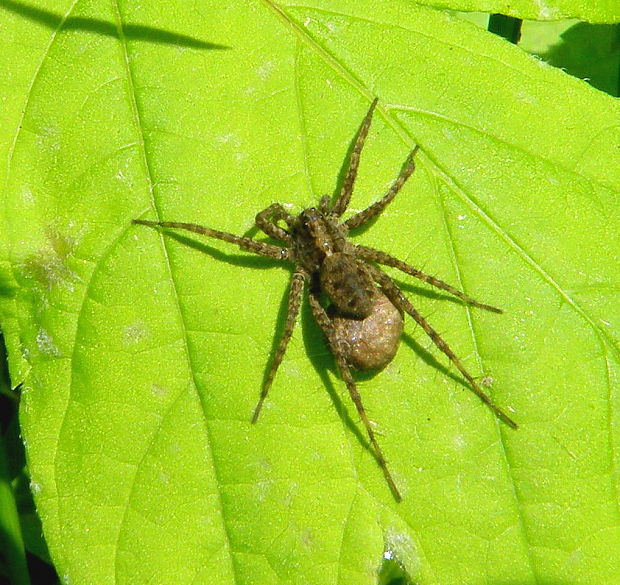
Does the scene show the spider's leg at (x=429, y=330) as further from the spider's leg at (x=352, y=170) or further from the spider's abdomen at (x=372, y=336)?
the spider's leg at (x=352, y=170)

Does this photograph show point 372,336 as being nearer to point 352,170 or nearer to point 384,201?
point 384,201

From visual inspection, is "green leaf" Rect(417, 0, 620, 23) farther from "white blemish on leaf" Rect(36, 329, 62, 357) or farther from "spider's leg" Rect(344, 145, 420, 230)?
"white blemish on leaf" Rect(36, 329, 62, 357)

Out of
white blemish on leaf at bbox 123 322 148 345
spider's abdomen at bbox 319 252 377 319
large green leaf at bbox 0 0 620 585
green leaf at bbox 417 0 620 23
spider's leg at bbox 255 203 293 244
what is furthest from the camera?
spider's abdomen at bbox 319 252 377 319

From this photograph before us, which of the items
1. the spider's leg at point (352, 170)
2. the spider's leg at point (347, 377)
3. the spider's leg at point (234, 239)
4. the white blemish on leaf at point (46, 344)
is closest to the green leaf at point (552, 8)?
the spider's leg at point (352, 170)

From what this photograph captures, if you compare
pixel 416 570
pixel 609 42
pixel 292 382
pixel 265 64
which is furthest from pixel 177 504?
pixel 609 42

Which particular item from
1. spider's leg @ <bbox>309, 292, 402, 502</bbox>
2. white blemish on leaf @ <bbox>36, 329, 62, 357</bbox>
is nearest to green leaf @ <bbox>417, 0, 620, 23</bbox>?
spider's leg @ <bbox>309, 292, 402, 502</bbox>

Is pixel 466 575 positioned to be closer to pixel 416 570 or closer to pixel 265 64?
pixel 416 570
